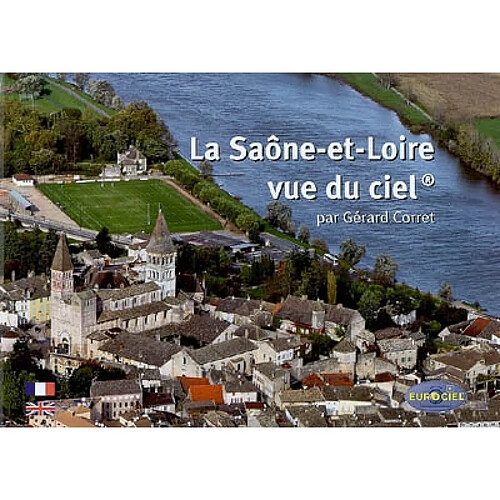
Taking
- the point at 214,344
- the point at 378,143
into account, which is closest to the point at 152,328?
the point at 214,344

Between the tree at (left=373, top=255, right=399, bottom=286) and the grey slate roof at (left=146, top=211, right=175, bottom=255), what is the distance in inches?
70.3

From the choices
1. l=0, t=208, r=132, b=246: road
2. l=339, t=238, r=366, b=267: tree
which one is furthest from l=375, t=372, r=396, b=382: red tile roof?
l=0, t=208, r=132, b=246: road

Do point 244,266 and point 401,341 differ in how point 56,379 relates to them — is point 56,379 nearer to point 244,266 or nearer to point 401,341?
point 244,266

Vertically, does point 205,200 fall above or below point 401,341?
above

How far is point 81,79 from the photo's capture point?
11.5 metres

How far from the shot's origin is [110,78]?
37.6ft

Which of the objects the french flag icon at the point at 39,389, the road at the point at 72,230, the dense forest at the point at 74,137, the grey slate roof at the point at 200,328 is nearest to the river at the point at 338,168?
the dense forest at the point at 74,137

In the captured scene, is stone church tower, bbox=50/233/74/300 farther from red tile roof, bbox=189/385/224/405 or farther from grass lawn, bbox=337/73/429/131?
grass lawn, bbox=337/73/429/131

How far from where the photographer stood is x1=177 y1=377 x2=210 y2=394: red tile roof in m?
11.5

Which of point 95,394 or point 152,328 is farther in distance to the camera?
point 152,328

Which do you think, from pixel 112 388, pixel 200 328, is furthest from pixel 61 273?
pixel 200 328

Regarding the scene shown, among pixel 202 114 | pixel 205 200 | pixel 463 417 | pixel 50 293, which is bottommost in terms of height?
pixel 463 417

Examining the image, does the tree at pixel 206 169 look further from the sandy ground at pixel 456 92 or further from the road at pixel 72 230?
the sandy ground at pixel 456 92

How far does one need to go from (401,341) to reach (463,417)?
38.6 inches
